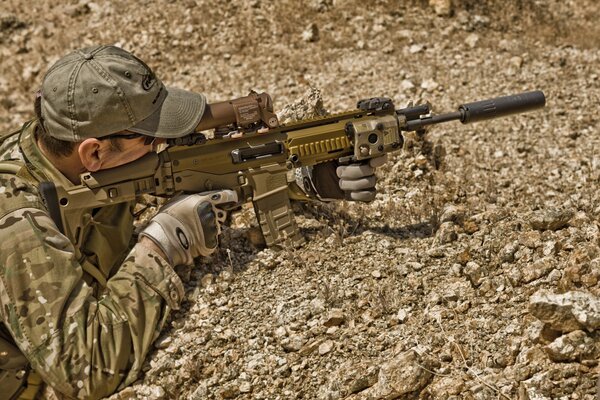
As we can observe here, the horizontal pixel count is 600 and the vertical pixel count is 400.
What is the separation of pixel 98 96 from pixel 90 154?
38 centimetres

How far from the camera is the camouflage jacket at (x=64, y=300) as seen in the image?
386 centimetres

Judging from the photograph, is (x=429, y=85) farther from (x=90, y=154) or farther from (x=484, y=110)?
(x=90, y=154)

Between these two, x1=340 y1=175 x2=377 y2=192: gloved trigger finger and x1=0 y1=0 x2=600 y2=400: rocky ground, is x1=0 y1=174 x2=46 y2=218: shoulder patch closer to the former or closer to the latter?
x1=0 y1=0 x2=600 y2=400: rocky ground

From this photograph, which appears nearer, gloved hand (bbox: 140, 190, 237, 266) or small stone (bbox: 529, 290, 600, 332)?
small stone (bbox: 529, 290, 600, 332)

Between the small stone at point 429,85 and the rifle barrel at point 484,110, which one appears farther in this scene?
the small stone at point 429,85

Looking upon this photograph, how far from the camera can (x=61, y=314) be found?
3.92 metres

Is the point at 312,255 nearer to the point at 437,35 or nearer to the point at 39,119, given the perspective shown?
the point at 39,119

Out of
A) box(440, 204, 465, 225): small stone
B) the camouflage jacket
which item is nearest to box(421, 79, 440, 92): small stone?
box(440, 204, 465, 225): small stone

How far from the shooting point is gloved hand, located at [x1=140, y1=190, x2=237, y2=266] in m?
4.45

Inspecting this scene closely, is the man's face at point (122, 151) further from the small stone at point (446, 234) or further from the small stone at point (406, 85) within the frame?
the small stone at point (406, 85)

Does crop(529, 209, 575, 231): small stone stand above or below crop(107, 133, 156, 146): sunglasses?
→ below

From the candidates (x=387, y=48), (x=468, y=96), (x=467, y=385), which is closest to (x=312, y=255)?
(x=467, y=385)

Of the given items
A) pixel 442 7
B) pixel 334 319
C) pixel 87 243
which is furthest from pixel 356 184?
pixel 442 7

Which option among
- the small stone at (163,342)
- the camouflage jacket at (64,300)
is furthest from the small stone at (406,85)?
the small stone at (163,342)
